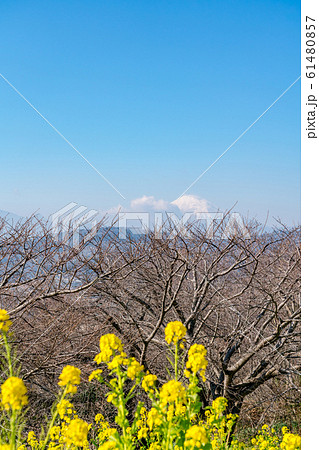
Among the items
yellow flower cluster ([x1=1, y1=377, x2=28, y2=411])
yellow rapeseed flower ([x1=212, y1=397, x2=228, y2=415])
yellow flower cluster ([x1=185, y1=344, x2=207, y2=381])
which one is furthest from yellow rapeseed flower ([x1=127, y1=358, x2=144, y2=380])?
yellow rapeseed flower ([x1=212, y1=397, x2=228, y2=415])

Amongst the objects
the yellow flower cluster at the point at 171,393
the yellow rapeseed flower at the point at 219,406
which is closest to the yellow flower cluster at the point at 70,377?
the yellow flower cluster at the point at 171,393

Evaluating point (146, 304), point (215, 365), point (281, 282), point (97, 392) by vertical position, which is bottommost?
point (97, 392)

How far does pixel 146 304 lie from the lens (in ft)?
19.4

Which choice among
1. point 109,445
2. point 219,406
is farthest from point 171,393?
point 219,406

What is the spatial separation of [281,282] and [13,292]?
3.50 m

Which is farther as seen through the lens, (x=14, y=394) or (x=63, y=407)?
(x=63, y=407)

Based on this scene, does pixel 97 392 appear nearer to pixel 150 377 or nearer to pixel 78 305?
pixel 78 305
